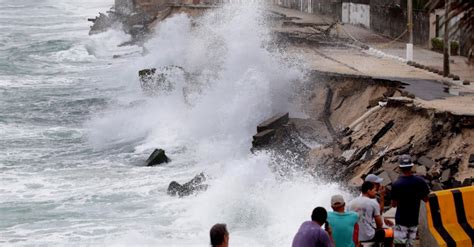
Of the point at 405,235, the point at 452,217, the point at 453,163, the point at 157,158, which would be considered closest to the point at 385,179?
the point at 453,163

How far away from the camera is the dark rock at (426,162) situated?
597 inches

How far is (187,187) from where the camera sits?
18.8 meters

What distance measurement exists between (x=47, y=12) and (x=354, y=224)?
83.1 metres

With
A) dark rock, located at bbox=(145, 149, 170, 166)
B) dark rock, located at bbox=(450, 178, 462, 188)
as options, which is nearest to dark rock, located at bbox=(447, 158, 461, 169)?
dark rock, located at bbox=(450, 178, 462, 188)

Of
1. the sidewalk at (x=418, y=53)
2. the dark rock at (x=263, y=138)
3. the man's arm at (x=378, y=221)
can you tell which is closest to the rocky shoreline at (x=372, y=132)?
the dark rock at (x=263, y=138)

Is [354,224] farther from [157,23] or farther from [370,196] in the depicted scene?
[157,23]

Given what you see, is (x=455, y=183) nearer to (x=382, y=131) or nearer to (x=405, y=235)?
(x=382, y=131)

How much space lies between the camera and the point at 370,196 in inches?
376

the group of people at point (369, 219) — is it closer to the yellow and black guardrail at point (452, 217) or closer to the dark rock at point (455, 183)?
the yellow and black guardrail at point (452, 217)

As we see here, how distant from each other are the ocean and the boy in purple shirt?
6.43 m

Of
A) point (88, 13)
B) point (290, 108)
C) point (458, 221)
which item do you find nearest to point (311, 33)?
point (290, 108)

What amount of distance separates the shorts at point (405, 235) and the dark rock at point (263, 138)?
34.4 ft

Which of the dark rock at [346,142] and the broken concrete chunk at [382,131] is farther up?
the broken concrete chunk at [382,131]

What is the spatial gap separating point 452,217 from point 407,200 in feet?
2.01
